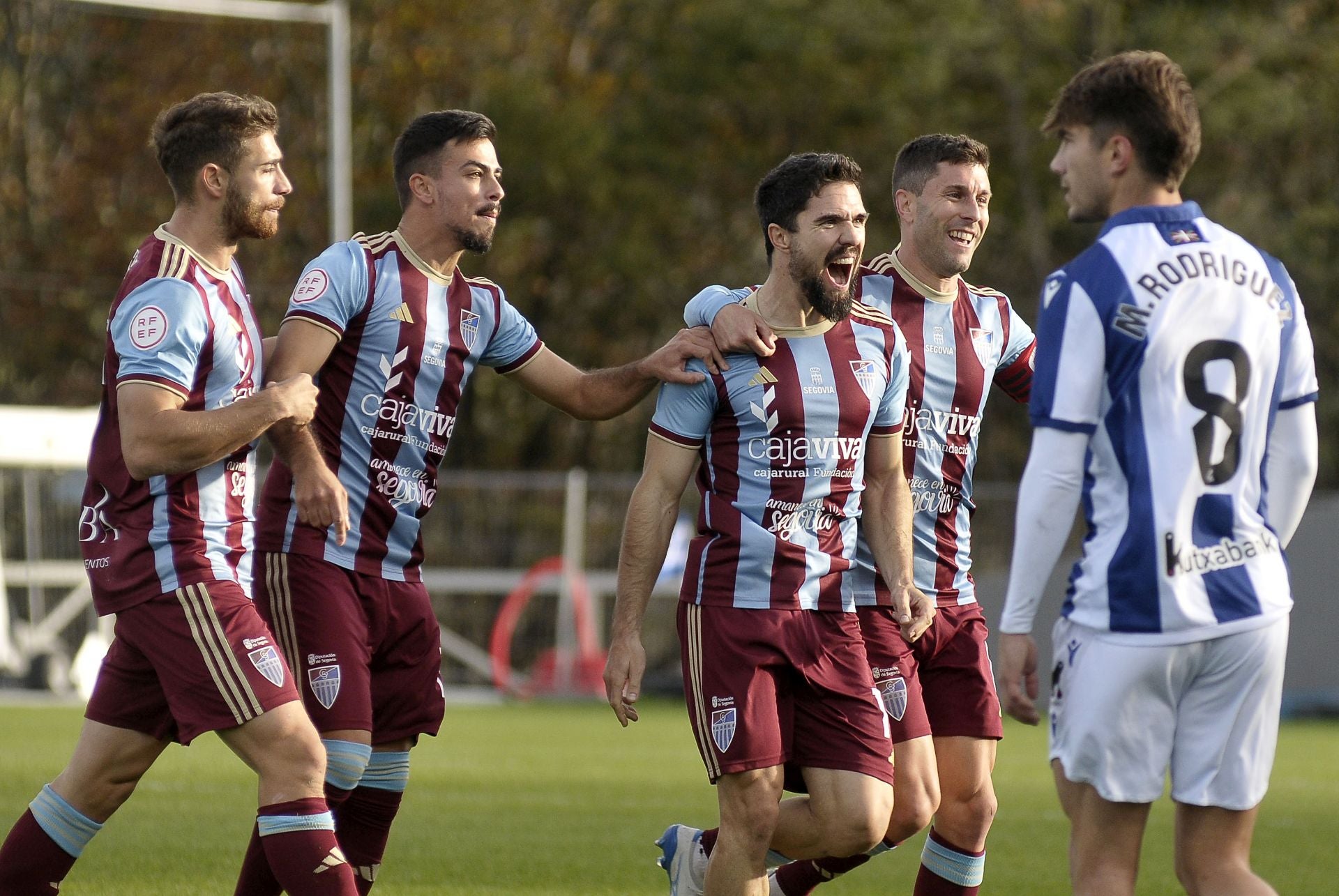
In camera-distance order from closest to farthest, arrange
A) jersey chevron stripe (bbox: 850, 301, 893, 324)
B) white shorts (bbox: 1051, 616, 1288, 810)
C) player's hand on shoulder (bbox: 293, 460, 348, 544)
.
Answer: white shorts (bbox: 1051, 616, 1288, 810), player's hand on shoulder (bbox: 293, 460, 348, 544), jersey chevron stripe (bbox: 850, 301, 893, 324)

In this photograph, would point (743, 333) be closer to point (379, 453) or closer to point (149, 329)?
point (379, 453)

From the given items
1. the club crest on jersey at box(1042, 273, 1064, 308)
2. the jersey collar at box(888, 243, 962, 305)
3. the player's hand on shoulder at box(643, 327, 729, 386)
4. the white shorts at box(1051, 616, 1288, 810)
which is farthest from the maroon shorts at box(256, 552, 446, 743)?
the club crest on jersey at box(1042, 273, 1064, 308)

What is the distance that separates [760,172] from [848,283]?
73.2ft

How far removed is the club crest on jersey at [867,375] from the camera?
6.00m

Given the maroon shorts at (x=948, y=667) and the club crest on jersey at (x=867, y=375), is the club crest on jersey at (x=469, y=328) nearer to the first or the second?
the club crest on jersey at (x=867, y=375)

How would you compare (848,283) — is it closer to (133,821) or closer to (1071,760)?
(1071,760)

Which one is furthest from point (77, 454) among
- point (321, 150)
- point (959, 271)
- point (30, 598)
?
point (959, 271)

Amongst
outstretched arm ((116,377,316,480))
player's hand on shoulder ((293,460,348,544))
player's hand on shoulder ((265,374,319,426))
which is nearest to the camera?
outstretched arm ((116,377,316,480))

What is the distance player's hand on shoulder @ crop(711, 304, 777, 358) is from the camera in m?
5.88

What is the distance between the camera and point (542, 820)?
33.2ft

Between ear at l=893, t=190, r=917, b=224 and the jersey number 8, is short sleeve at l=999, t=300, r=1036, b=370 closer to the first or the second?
ear at l=893, t=190, r=917, b=224

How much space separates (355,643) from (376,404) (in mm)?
765

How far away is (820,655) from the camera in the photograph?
588 cm

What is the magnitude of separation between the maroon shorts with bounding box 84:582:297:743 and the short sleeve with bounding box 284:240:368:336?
97cm
